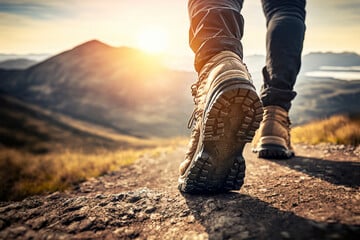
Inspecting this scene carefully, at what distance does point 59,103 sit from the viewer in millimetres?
78750

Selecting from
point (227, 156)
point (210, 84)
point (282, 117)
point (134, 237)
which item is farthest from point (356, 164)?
point (134, 237)

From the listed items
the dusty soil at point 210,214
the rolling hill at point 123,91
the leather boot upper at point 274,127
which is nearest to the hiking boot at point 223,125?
the dusty soil at point 210,214

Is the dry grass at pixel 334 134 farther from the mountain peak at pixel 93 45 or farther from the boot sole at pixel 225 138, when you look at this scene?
the mountain peak at pixel 93 45

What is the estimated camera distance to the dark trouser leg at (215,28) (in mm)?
1696

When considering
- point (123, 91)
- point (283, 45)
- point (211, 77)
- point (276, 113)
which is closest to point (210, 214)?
point (211, 77)

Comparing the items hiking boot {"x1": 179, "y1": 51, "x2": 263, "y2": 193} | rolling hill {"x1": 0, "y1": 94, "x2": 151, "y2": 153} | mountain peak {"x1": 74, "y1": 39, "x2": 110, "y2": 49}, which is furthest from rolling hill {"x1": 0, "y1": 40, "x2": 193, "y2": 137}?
hiking boot {"x1": 179, "y1": 51, "x2": 263, "y2": 193}

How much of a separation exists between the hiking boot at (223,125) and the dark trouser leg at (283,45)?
0.88m

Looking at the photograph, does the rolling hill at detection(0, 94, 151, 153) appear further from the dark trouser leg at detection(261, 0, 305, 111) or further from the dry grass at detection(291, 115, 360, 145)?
the dark trouser leg at detection(261, 0, 305, 111)

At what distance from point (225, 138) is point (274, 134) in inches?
45.7

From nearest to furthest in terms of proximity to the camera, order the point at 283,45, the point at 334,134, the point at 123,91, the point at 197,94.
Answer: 1. the point at 197,94
2. the point at 283,45
3. the point at 334,134
4. the point at 123,91

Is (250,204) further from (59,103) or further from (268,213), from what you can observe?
(59,103)

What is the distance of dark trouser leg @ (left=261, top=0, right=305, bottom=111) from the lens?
2252mm

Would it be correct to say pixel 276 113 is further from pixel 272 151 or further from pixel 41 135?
pixel 41 135

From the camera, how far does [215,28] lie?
67.2 inches
